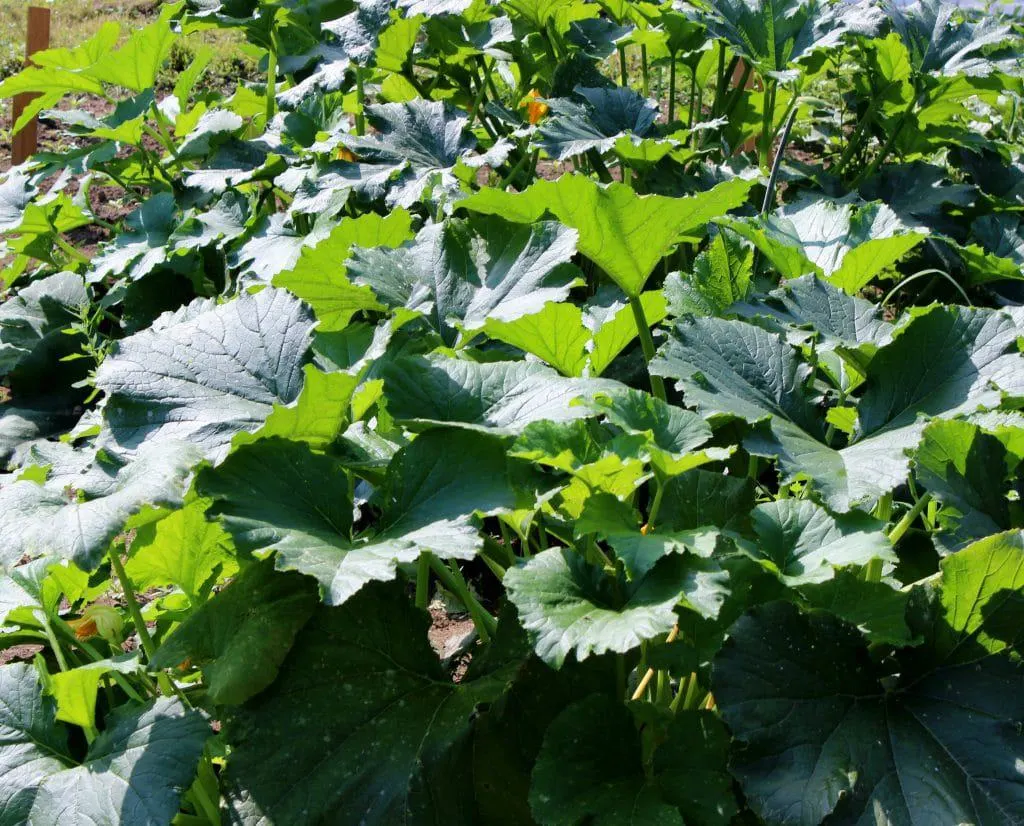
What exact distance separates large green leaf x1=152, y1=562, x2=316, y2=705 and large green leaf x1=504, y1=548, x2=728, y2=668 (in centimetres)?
39

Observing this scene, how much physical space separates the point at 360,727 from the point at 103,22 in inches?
278

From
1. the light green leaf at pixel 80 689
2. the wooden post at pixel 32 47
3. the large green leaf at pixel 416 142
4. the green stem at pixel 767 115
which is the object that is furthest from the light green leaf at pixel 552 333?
the wooden post at pixel 32 47

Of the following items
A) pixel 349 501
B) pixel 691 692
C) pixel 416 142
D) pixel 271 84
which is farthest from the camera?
pixel 271 84

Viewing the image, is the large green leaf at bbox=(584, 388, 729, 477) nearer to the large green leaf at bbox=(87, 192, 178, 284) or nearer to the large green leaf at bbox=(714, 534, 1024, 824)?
the large green leaf at bbox=(714, 534, 1024, 824)

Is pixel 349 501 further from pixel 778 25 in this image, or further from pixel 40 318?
pixel 40 318

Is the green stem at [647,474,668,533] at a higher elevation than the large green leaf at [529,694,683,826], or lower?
higher

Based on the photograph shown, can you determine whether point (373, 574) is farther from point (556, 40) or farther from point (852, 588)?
point (556, 40)

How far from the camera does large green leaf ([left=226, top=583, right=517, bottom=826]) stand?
1547mm

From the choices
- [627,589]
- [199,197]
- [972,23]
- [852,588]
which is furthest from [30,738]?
[972,23]

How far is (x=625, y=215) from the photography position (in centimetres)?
180

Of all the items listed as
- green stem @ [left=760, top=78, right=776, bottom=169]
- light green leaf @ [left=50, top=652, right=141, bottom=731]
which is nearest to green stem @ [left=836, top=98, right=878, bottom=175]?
green stem @ [left=760, top=78, right=776, bottom=169]

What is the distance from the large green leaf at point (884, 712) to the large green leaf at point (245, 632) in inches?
24.7

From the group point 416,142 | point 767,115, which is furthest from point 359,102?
point 767,115

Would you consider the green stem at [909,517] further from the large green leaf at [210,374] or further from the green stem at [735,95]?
the green stem at [735,95]
